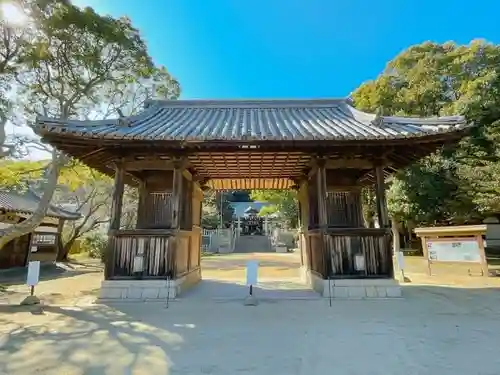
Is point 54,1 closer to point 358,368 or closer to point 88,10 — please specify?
point 88,10

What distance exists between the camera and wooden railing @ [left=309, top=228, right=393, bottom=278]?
296 inches

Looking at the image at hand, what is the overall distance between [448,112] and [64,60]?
18996mm

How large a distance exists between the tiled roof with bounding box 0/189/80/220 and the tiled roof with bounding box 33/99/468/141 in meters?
11.4

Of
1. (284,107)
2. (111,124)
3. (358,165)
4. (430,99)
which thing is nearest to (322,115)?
(284,107)

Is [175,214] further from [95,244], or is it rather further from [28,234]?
[95,244]

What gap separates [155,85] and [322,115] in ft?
25.4

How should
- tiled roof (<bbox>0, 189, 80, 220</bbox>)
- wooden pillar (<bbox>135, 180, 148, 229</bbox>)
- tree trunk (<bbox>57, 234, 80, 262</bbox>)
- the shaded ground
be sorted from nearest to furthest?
1. the shaded ground
2. wooden pillar (<bbox>135, 180, 148, 229</bbox>)
3. tiled roof (<bbox>0, 189, 80, 220</bbox>)
4. tree trunk (<bbox>57, 234, 80, 262</bbox>)

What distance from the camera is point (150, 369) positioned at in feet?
11.9

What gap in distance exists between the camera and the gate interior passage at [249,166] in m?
7.08

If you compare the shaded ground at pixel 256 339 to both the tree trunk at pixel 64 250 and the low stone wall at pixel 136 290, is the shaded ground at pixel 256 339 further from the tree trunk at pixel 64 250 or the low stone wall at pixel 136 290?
the tree trunk at pixel 64 250

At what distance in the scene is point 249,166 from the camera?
9.59 m

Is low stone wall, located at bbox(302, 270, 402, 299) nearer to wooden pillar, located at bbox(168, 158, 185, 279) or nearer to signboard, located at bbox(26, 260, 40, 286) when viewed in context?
wooden pillar, located at bbox(168, 158, 185, 279)

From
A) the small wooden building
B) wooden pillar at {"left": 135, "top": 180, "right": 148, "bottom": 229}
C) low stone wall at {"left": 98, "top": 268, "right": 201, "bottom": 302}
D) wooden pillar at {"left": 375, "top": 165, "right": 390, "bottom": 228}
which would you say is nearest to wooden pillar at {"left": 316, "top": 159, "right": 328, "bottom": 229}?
wooden pillar at {"left": 375, "top": 165, "right": 390, "bottom": 228}

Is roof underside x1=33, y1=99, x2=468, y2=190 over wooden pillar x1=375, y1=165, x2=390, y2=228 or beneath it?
over
